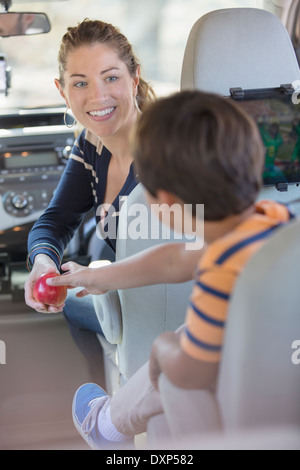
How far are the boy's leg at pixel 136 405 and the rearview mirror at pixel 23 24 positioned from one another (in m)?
1.31

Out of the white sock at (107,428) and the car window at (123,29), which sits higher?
the car window at (123,29)

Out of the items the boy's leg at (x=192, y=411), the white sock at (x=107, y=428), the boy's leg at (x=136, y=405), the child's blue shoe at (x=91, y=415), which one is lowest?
the child's blue shoe at (x=91, y=415)

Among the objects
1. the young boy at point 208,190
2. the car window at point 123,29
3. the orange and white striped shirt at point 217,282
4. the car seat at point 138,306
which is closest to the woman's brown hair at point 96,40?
the car seat at point 138,306

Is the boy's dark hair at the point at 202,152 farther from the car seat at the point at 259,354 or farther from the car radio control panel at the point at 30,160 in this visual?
the car radio control panel at the point at 30,160

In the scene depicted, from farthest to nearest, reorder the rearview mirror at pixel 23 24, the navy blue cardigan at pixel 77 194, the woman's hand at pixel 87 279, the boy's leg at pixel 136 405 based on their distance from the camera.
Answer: the rearview mirror at pixel 23 24 < the navy blue cardigan at pixel 77 194 < the woman's hand at pixel 87 279 < the boy's leg at pixel 136 405

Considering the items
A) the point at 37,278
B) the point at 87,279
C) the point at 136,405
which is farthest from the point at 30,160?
the point at 136,405

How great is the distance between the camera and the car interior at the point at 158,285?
969 millimetres

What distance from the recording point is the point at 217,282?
96 centimetres

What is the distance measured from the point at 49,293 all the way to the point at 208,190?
2.21 feet

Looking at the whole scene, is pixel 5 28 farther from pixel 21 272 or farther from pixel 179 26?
pixel 21 272

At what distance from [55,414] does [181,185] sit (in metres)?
1.48

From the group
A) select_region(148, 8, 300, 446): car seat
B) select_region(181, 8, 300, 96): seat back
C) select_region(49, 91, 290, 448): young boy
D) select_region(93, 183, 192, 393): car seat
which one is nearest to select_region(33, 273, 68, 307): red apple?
select_region(93, 183, 192, 393): car seat

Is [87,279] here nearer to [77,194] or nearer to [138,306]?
[138,306]
